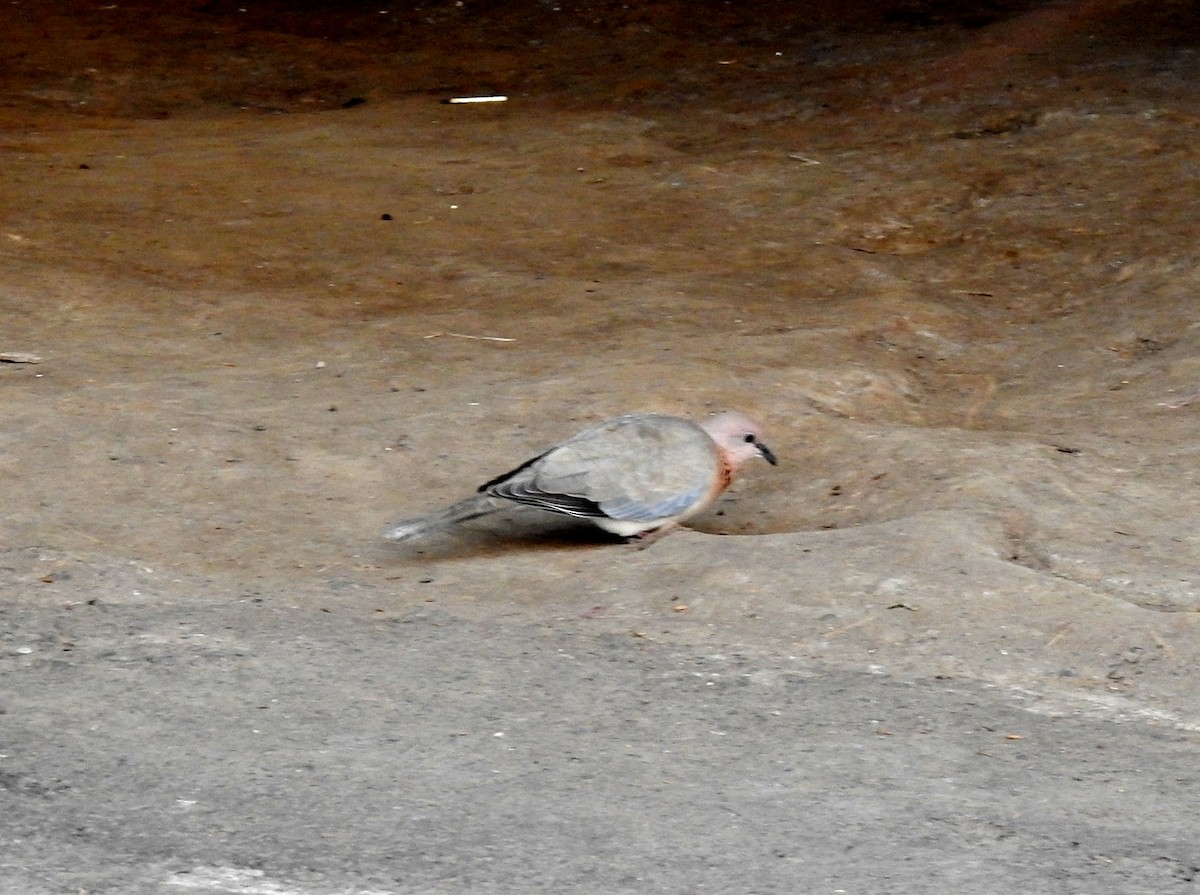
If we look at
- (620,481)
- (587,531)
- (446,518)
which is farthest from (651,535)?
(446,518)

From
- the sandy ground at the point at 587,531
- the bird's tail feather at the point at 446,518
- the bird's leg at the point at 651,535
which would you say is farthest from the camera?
the bird's leg at the point at 651,535

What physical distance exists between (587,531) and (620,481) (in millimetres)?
535

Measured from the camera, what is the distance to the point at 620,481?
5090 mm

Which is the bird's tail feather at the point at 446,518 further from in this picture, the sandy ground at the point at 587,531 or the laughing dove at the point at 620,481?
the sandy ground at the point at 587,531

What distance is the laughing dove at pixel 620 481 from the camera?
5039 mm

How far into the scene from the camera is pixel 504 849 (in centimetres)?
328

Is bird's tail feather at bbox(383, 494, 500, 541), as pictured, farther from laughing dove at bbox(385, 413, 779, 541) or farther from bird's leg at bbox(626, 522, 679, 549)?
bird's leg at bbox(626, 522, 679, 549)

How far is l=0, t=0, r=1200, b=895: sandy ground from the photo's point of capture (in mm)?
3455

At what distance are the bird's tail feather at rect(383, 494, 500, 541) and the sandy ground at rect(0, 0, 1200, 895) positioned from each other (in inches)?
4.3

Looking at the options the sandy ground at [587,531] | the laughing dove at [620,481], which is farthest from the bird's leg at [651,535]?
the sandy ground at [587,531]

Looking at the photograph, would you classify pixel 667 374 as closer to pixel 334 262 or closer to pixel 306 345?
pixel 306 345

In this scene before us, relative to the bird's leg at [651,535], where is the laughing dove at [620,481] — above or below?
above

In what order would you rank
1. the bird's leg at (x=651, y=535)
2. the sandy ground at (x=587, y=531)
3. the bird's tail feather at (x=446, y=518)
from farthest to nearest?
the bird's leg at (x=651, y=535) → the bird's tail feather at (x=446, y=518) → the sandy ground at (x=587, y=531)

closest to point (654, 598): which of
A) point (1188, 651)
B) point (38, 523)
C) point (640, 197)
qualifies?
point (1188, 651)
